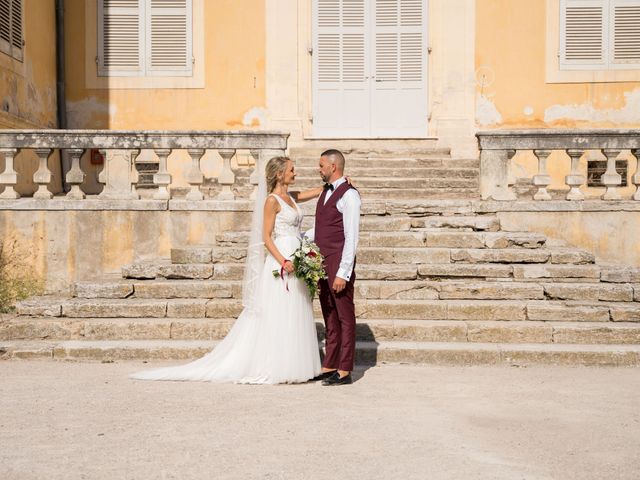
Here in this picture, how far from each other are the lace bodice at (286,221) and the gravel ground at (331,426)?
117 cm

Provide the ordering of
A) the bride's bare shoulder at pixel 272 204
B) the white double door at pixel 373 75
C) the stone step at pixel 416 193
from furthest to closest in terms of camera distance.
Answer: the white double door at pixel 373 75 < the stone step at pixel 416 193 < the bride's bare shoulder at pixel 272 204

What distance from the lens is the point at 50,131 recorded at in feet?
30.9

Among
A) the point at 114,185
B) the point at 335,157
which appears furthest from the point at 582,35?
the point at 335,157

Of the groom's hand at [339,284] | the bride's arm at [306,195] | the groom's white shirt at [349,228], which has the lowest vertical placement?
the groom's hand at [339,284]

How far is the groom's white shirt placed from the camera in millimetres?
6055

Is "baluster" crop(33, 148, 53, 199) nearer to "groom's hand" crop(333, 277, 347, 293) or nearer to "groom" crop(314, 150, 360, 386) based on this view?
"groom" crop(314, 150, 360, 386)

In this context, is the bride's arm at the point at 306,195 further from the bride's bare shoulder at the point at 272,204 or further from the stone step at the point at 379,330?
the stone step at the point at 379,330

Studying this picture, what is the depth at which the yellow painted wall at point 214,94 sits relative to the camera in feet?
42.9

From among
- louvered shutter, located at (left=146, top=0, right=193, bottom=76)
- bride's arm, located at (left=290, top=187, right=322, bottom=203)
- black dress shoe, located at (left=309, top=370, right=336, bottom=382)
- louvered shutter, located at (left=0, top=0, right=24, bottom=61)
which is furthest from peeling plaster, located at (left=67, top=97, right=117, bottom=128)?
black dress shoe, located at (left=309, top=370, right=336, bottom=382)

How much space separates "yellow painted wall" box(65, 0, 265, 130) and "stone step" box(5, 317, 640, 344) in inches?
241

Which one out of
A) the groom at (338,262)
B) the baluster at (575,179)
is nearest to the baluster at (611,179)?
the baluster at (575,179)

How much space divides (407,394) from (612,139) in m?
5.12

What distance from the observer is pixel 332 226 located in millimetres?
6262

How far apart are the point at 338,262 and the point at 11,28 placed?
7.60 meters
